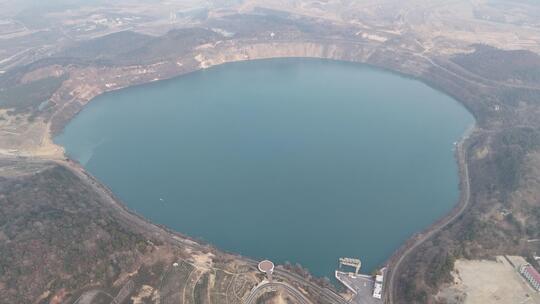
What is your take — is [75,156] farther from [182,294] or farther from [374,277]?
[374,277]

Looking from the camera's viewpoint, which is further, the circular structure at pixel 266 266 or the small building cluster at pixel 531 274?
the circular structure at pixel 266 266

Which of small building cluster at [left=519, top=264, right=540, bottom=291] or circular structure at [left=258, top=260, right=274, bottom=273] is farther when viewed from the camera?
circular structure at [left=258, top=260, right=274, bottom=273]

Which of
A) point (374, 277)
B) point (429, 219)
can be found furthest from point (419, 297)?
point (429, 219)

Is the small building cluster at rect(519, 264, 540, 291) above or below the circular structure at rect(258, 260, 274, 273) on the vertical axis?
above

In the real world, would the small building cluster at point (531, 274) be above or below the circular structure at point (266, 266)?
above

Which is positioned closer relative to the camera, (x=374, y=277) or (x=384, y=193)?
(x=374, y=277)
